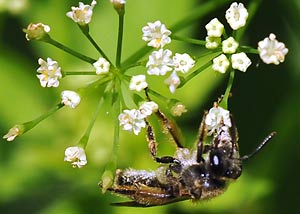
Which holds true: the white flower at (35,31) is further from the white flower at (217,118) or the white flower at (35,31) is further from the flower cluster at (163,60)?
the white flower at (217,118)

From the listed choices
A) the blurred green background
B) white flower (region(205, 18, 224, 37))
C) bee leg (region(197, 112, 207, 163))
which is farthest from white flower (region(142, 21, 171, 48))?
the blurred green background

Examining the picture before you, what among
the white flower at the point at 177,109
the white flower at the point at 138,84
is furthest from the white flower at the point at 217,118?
the white flower at the point at 138,84

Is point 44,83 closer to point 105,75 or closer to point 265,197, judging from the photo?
point 105,75

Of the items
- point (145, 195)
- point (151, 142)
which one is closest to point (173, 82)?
point (151, 142)

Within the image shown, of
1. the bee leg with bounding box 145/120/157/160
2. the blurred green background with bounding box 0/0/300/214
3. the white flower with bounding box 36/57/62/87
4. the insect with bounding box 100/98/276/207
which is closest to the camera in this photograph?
the insect with bounding box 100/98/276/207

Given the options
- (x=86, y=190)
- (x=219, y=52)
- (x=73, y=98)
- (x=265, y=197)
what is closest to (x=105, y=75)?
(x=73, y=98)

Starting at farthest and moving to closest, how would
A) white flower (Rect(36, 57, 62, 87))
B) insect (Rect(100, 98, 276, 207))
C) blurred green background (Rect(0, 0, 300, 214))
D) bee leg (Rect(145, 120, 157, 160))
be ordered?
blurred green background (Rect(0, 0, 300, 214))
bee leg (Rect(145, 120, 157, 160))
white flower (Rect(36, 57, 62, 87))
insect (Rect(100, 98, 276, 207))

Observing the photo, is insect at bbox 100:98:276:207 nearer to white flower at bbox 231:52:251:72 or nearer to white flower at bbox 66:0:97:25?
white flower at bbox 231:52:251:72
